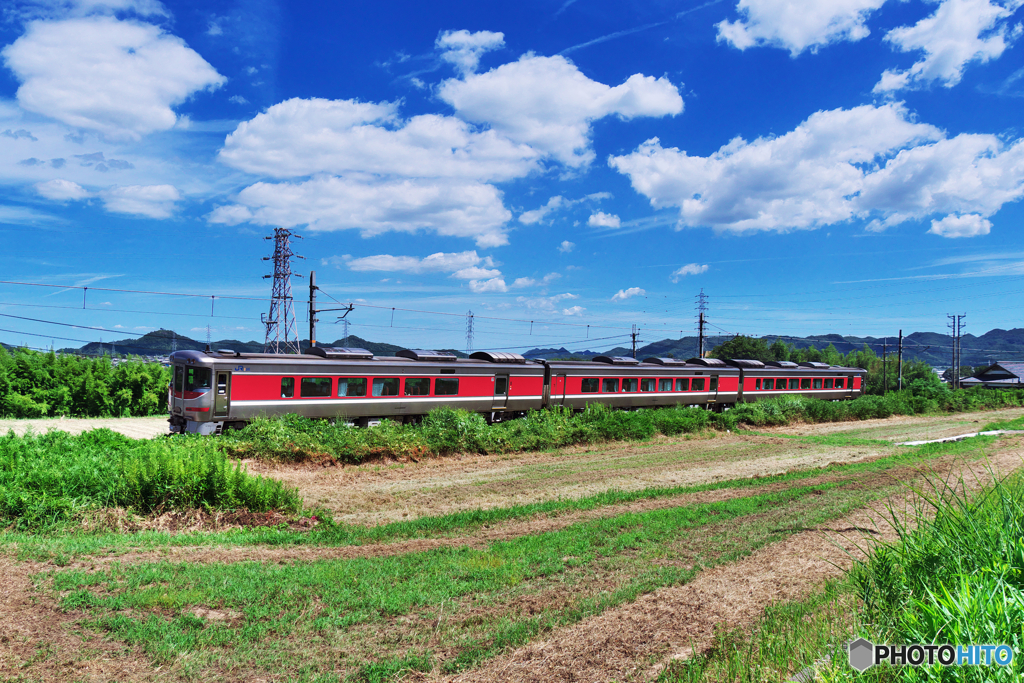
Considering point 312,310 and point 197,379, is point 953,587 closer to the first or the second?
point 197,379

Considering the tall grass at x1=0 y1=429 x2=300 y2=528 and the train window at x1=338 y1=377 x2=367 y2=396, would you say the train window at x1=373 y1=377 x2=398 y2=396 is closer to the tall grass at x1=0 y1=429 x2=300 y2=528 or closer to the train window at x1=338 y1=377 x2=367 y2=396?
the train window at x1=338 y1=377 x2=367 y2=396

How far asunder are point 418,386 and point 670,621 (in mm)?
17193

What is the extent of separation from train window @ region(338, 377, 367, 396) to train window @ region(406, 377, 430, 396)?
1.71 m

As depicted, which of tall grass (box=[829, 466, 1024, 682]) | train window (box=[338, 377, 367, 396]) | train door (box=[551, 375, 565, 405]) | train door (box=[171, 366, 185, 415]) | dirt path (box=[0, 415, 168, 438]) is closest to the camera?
tall grass (box=[829, 466, 1024, 682])

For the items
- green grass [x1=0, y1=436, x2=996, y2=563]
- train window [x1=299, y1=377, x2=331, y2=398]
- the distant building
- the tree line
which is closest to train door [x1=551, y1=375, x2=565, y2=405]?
train window [x1=299, y1=377, x2=331, y2=398]

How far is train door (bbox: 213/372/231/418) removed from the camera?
17656 mm

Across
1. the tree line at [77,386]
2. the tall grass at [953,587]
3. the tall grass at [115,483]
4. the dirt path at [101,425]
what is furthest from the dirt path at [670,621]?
the tree line at [77,386]

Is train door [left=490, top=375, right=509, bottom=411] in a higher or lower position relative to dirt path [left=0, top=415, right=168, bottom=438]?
higher

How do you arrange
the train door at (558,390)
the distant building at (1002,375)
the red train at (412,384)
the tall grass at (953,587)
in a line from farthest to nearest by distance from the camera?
the distant building at (1002,375) → the train door at (558,390) → the red train at (412,384) → the tall grass at (953,587)

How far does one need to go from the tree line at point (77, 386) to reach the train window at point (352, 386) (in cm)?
1135

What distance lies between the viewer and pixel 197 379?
17828mm

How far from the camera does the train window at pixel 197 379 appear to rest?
57.9 feet

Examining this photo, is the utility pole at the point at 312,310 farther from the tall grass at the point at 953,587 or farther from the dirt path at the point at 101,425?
the tall grass at the point at 953,587

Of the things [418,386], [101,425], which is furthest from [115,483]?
[101,425]
